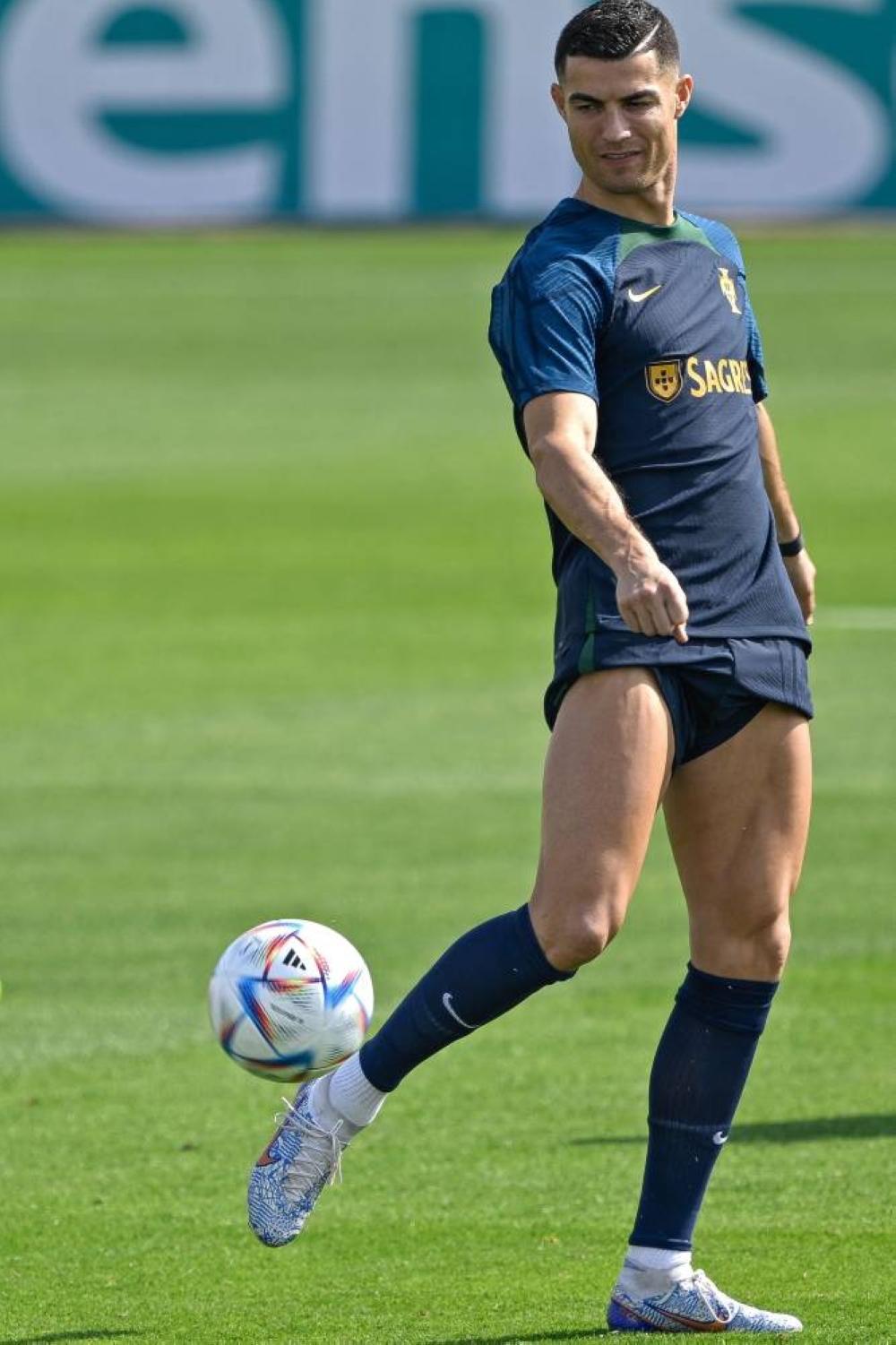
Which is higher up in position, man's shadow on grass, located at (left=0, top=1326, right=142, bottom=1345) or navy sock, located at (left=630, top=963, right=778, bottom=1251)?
navy sock, located at (left=630, top=963, right=778, bottom=1251)

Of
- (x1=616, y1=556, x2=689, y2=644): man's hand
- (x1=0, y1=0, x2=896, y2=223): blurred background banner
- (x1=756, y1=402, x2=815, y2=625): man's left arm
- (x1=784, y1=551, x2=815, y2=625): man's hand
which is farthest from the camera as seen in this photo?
(x1=0, y1=0, x2=896, y2=223): blurred background banner

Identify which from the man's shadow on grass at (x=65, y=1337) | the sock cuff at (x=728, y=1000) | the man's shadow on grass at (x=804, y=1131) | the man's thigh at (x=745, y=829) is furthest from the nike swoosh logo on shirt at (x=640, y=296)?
the man's shadow on grass at (x=804, y=1131)

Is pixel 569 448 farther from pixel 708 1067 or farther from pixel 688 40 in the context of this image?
pixel 688 40

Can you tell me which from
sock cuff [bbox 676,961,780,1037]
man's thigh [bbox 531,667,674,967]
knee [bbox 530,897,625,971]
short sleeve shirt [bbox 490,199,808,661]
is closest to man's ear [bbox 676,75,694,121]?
short sleeve shirt [bbox 490,199,808,661]

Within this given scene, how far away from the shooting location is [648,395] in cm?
505

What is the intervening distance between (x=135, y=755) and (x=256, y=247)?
109 feet

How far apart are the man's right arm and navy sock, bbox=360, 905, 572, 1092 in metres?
0.66

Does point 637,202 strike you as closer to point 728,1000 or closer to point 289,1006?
point 728,1000

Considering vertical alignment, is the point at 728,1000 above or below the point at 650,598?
below

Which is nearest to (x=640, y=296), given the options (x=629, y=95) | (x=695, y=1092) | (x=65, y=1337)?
(x=629, y=95)

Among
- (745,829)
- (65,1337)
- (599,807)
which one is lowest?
(65,1337)

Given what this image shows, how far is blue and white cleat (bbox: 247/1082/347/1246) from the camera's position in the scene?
5.13 m

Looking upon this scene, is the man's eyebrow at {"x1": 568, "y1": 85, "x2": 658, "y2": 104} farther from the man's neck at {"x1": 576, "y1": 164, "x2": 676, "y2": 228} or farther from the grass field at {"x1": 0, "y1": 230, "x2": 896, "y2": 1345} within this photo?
the grass field at {"x1": 0, "y1": 230, "x2": 896, "y2": 1345}

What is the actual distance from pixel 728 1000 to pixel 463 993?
0.54 metres
